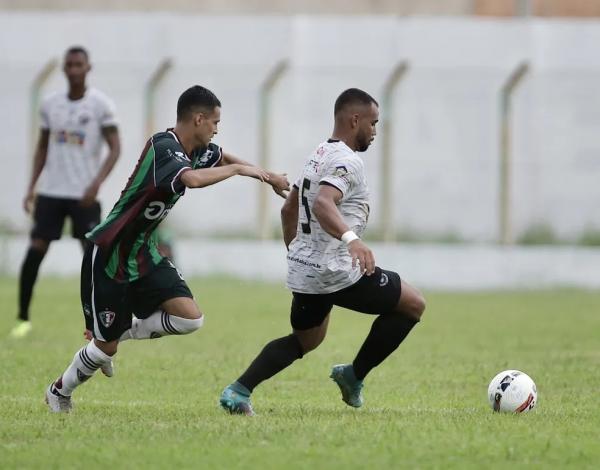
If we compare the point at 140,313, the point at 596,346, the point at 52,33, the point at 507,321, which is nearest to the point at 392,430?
the point at 140,313

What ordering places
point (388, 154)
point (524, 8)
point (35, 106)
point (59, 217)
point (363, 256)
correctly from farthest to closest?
point (524, 8)
point (388, 154)
point (35, 106)
point (59, 217)
point (363, 256)

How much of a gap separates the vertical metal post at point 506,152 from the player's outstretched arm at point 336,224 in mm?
15574

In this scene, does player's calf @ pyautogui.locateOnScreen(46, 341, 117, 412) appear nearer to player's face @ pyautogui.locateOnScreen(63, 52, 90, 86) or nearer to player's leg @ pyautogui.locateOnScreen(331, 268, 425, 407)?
player's leg @ pyautogui.locateOnScreen(331, 268, 425, 407)

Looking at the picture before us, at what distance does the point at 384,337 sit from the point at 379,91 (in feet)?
50.8

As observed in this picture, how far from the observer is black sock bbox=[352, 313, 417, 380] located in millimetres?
8508

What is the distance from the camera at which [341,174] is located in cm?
805

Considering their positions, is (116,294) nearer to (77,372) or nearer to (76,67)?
(77,372)

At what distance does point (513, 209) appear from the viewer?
24.2 meters

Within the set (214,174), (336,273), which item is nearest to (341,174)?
(336,273)

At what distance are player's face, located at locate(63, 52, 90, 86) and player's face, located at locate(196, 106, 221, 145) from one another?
4915 mm

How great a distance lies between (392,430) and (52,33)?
60.4 feet

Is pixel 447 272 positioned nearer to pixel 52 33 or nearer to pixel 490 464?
pixel 52 33

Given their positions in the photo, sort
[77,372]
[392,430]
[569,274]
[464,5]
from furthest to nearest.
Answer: [464,5]
[569,274]
[77,372]
[392,430]

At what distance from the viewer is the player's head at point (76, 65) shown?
13117 mm
